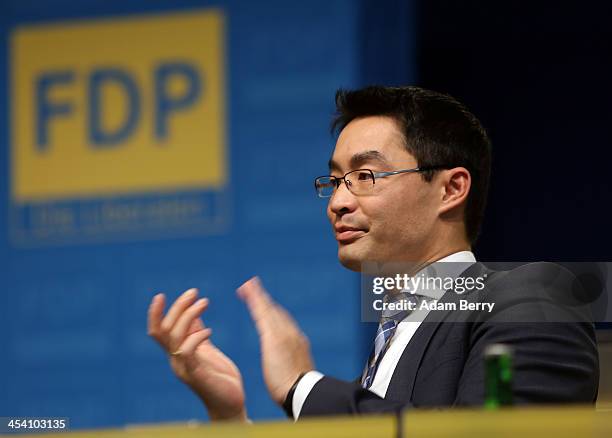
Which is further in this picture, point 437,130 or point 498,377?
point 437,130

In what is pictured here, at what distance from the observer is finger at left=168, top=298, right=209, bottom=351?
1.82 metres

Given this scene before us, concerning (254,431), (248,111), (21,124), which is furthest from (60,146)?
(254,431)

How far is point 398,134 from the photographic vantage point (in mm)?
2074

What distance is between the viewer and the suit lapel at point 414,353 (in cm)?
179

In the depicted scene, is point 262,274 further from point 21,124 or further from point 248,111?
point 21,124

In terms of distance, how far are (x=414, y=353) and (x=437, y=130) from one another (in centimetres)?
46

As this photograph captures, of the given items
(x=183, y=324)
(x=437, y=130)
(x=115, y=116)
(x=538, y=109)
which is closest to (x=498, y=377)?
(x=183, y=324)

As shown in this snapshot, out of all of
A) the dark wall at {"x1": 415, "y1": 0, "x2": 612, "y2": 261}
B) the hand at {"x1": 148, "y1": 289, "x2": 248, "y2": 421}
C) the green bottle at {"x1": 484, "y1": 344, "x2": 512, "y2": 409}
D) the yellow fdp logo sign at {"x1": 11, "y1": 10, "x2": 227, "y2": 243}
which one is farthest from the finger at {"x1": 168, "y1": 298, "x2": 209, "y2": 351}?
the dark wall at {"x1": 415, "y1": 0, "x2": 612, "y2": 261}

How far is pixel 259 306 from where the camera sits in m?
1.76

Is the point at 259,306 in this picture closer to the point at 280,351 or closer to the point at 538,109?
the point at 280,351

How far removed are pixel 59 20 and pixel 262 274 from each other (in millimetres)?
1240

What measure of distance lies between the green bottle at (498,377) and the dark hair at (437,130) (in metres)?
0.87

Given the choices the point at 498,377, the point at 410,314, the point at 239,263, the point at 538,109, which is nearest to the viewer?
the point at 498,377

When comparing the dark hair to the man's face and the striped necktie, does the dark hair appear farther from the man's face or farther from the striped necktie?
the striped necktie
